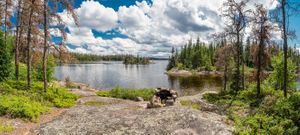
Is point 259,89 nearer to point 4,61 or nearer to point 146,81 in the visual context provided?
point 4,61

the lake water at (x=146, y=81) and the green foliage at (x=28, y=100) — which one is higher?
the green foliage at (x=28, y=100)

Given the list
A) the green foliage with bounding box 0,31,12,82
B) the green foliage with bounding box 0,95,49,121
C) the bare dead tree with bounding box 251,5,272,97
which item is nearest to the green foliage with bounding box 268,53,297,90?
the bare dead tree with bounding box 251,5,272,97

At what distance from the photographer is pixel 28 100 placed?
17.2m

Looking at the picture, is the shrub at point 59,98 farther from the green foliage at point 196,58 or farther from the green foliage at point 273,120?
the green foliage at point 196,58

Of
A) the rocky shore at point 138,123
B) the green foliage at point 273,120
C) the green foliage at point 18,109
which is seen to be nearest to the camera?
the green foliage at point 273,120

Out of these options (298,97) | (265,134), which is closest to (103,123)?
(265,134)

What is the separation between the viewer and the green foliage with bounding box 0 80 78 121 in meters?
14.6

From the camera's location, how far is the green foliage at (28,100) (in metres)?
14.6

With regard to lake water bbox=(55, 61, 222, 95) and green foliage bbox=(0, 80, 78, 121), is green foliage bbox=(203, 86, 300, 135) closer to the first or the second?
green foliage bbox=(0, 80, 78, 121)

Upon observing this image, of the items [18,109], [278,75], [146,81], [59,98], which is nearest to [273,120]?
[18,109]

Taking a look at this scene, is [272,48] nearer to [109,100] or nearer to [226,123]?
[226,123]

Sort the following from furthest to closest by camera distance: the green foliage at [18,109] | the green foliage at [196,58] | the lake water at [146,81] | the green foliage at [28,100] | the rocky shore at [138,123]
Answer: the green foliage at [196,58] → the lake water at [146,81] → the green foliage at [28,100] → the green foliage at [18,109] → the rocky shore at [138,123]

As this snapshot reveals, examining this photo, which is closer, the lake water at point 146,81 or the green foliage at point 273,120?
the green foliage at point 273,120

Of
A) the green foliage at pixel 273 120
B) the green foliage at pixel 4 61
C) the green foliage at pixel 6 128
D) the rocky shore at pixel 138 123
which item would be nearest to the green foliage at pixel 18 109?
the rocky shore at pixel 138 123
